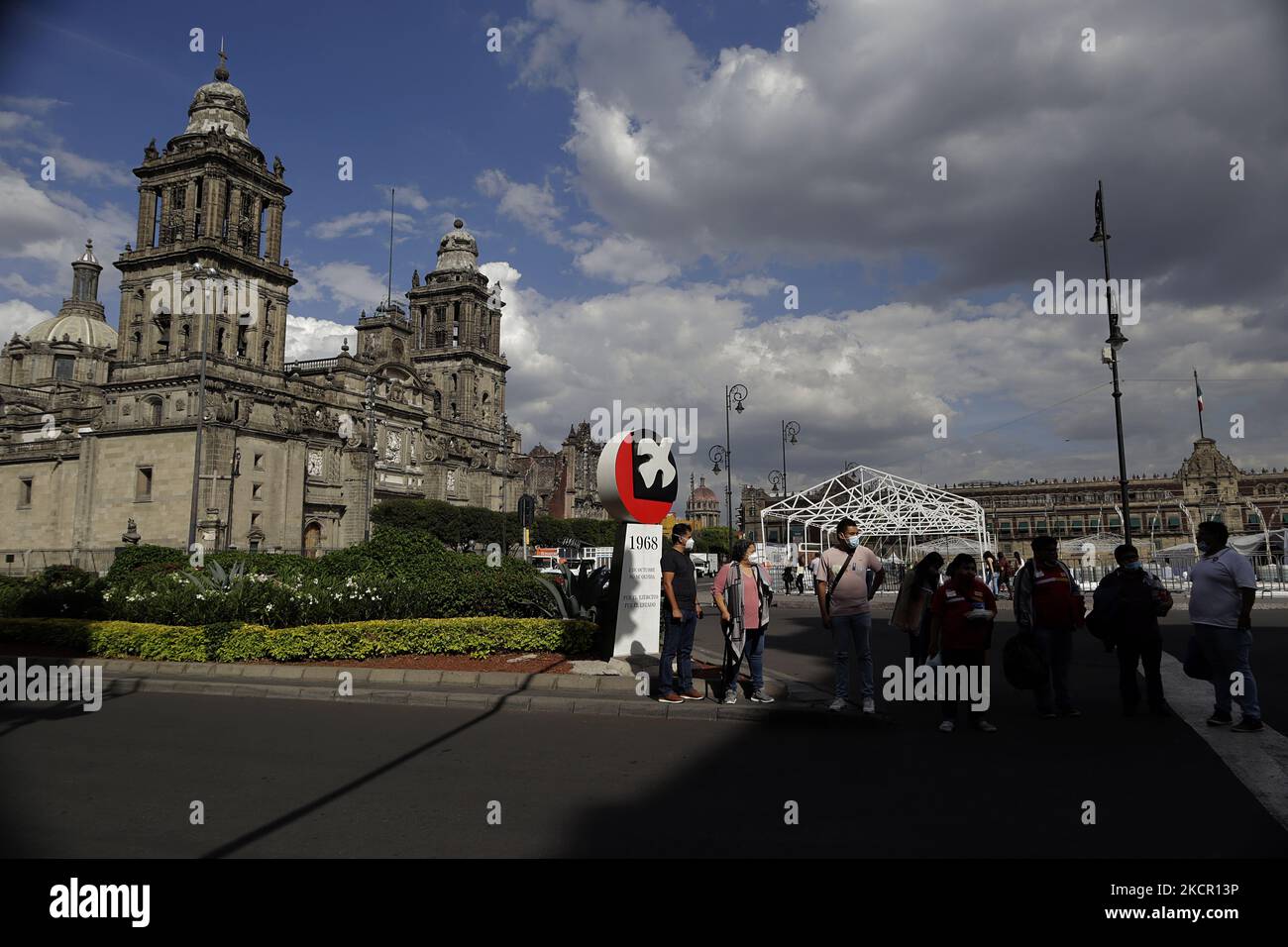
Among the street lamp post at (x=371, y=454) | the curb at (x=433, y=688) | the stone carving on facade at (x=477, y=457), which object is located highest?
the stone carving on facade at (x=477, y=457)

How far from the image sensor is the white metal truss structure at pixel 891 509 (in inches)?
1558

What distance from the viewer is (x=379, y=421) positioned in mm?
63500

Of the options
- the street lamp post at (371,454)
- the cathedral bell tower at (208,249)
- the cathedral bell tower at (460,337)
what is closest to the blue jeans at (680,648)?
the street lamp post at (371,454)

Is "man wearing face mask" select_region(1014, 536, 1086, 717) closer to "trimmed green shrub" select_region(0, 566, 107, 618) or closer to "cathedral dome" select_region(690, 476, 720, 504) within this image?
"trimmed green shrub" select_region(0, 566, 107, 618)

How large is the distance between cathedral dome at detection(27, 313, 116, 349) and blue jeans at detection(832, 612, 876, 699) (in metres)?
93.6

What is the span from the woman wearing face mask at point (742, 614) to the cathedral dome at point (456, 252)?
258 feet

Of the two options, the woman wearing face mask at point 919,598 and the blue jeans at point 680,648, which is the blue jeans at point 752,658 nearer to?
the blue jeans at point 680,648

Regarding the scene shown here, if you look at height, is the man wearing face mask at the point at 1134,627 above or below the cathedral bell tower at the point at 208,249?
below

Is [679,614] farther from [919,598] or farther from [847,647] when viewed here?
[919,598]

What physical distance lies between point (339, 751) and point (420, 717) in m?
1.62

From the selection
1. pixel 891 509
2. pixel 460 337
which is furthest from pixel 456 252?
pixel 891 509

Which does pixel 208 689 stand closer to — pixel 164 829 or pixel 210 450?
pixel 164 829

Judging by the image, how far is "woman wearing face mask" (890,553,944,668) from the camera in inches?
329
